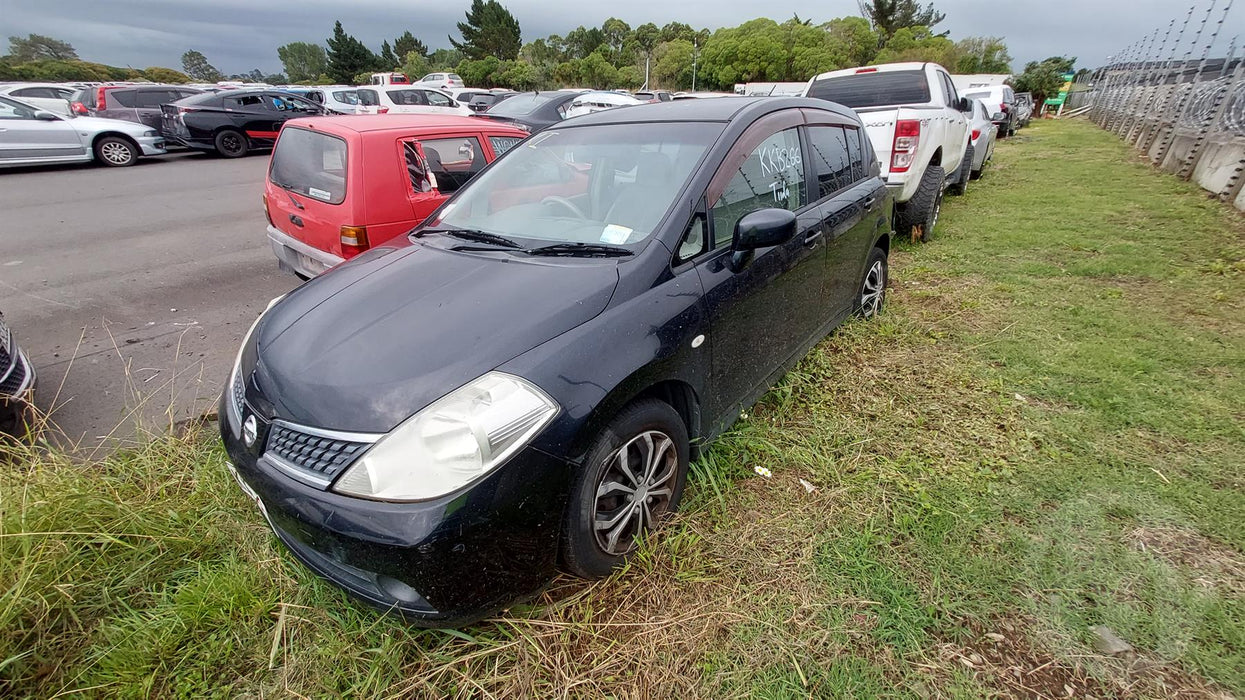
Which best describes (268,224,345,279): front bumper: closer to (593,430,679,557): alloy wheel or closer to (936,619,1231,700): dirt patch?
(593,430,679,557): alloy wheel

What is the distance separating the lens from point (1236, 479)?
255 cm

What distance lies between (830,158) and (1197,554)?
256 centimetres

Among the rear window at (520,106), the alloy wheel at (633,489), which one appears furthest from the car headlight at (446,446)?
the rear window at (520,106)

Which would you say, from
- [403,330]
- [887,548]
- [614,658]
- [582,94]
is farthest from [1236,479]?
[582,94]

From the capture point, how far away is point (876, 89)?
24.2 feet

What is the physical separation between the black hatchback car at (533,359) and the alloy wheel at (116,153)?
1371cm

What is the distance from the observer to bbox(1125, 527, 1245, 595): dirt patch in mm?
2062

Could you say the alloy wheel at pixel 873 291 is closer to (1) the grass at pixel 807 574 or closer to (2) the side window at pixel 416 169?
(1) the grass at pixel 807 574

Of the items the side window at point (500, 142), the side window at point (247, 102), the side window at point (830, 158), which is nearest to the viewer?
the side window at point (830, 158)

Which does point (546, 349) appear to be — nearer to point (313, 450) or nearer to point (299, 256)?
point (313, 450)

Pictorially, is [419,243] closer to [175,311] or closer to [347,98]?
[175,311]

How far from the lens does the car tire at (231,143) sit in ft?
43.8

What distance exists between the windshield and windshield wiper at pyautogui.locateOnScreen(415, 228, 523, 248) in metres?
0.04

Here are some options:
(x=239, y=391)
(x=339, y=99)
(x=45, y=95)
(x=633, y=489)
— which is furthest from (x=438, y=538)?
(x=45, y=95)
